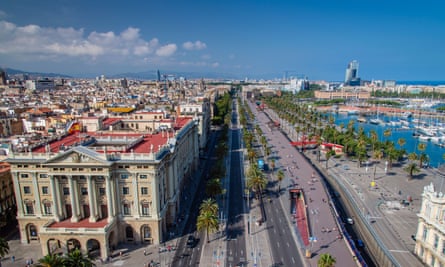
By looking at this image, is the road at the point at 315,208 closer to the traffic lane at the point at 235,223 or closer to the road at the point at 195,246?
the traffic lane at the point at 235,223

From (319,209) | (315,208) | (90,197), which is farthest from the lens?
(315,208)

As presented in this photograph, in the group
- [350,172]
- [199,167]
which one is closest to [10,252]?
[199,167]

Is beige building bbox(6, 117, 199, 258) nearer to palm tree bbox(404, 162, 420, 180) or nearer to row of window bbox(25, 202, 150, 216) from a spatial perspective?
row of window bbox(25, 202, 150, 216)

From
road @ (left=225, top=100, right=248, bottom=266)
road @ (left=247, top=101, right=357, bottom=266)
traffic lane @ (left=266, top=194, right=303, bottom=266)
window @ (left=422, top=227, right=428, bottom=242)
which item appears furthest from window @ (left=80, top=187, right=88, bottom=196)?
window @ (left=422, top=227, right=428, bottom=242)

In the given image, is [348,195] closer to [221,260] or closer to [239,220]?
[239,220]

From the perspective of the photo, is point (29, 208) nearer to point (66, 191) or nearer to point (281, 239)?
point (66, 191)

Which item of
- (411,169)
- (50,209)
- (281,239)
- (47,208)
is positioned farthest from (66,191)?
(411,169)

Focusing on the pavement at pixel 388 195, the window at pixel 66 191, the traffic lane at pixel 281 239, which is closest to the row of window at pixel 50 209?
the window at pixel 66 191
